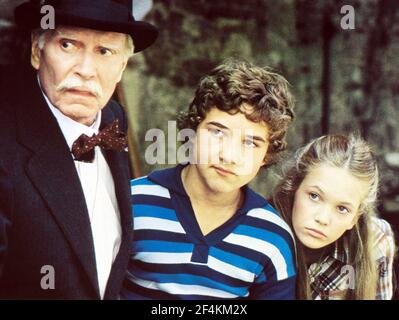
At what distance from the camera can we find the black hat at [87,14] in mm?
2896

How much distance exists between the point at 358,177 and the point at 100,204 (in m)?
1.24

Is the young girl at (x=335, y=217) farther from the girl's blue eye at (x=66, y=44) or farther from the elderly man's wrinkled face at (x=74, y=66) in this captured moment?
the girl's blue eye at (x=66, y=44)

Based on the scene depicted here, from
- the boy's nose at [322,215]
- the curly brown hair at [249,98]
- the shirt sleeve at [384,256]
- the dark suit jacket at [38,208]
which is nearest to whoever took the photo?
the dark suit jacket at [38,208]

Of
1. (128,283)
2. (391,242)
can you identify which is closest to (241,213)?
(128,283)

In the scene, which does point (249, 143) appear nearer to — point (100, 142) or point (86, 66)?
point (100, 142)

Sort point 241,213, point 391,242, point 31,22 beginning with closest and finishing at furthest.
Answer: point 31,22
point 241,213
point 391,242

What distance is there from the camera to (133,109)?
334 cm

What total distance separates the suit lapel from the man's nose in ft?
0.65

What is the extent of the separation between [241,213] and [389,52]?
3.82 feet

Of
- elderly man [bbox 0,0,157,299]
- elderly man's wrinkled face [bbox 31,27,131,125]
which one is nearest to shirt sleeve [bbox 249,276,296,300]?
elderly man [bbox 0,0,157,299]

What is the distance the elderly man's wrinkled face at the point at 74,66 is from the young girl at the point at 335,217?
101cm

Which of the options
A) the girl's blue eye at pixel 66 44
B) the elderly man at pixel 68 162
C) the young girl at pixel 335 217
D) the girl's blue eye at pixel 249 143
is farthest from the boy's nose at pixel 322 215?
the girl's blue eye at pixel 66 44

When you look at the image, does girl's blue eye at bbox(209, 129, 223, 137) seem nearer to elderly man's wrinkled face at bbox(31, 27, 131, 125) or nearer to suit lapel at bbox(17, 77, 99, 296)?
elderly man's wrinkled face at bbox(31, 27, 131, 125)
